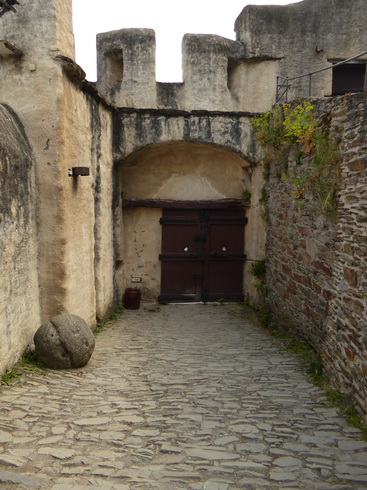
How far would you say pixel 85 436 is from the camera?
3.62 meters

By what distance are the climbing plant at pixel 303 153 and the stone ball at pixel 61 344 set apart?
3.56 meters

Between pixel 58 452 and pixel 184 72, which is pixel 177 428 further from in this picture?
pixel 184 72

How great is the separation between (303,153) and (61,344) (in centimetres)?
443

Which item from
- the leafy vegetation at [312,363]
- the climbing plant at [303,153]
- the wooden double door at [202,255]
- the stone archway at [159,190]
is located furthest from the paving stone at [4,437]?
the wooden double door at [202,255]

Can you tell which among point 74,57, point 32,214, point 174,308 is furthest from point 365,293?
point 174,308

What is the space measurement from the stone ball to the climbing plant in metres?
3.56

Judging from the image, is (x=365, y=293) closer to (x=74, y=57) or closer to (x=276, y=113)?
(x=276, y=113)

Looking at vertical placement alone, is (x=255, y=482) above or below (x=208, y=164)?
below

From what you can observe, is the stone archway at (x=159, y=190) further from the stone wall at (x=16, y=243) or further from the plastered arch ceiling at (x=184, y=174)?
the stone wall at (x=16, y=243)

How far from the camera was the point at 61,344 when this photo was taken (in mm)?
5133

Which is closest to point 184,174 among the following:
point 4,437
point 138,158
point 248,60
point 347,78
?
point 138,158

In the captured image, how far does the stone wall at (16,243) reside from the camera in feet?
14.9

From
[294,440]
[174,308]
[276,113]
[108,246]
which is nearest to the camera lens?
[294,440]

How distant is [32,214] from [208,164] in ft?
16.3
